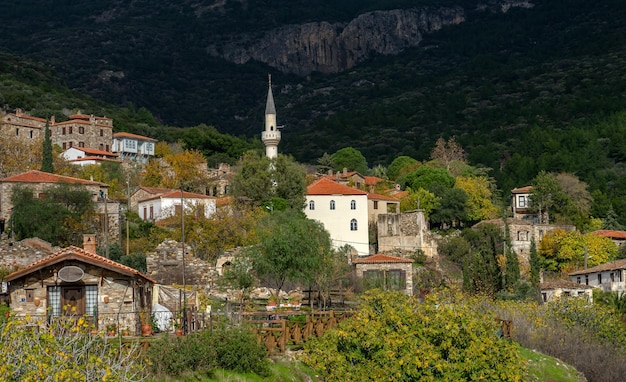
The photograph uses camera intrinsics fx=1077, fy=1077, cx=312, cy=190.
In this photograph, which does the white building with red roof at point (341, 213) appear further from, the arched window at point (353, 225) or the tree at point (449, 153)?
the tree at point (449, 153)

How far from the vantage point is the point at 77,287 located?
111 ft

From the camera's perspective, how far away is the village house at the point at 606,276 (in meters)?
67.1

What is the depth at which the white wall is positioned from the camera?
73.0 meters

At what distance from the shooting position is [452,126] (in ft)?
474

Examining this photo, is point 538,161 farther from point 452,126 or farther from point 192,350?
point 192,350

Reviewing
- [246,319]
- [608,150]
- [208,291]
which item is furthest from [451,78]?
[246,319]

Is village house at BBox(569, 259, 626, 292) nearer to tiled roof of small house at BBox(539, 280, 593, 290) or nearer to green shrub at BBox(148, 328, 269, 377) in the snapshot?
tiled roof of small house at BBox(539, 280, 593, 290)

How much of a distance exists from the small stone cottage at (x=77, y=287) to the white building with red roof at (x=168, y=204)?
3247cm

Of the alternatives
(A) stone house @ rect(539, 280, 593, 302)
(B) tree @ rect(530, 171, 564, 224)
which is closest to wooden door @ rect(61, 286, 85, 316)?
(A) stone house @ rect(539, 280, 593, 302)

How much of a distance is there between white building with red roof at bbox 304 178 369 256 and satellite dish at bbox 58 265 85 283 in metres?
39.8

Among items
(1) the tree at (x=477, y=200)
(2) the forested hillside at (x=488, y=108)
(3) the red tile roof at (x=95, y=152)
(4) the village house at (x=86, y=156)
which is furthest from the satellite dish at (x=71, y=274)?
(2) the forested hillside at (x=488, y=108)

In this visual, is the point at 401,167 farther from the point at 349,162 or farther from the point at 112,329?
the point at 112,329

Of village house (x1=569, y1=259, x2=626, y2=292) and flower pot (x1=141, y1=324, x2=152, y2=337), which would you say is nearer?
flower pot (x1=141, y1=324, x2=152, y2=337)

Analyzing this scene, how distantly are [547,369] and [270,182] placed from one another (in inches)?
1344
